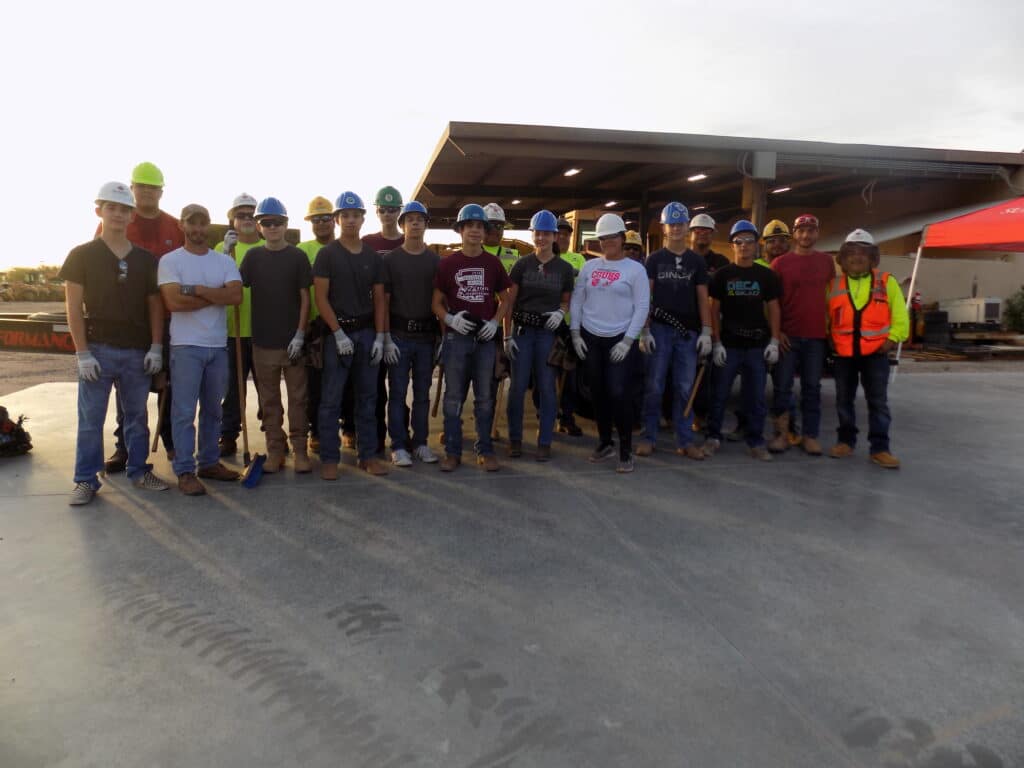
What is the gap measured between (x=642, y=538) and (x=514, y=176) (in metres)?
8.32

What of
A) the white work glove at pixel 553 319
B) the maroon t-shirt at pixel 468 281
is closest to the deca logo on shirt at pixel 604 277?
the white work glove at pixel 553 319

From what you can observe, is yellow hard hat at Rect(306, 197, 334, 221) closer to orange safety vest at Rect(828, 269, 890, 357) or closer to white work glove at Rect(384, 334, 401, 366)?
white work glove at Rect(384, 334, 401, 366)

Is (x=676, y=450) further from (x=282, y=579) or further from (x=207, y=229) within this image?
(x=207, y=229)

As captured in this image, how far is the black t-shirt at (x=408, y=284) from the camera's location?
191 inches

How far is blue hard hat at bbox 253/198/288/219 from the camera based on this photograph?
14.9ft

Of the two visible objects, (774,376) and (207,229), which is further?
(774,376)

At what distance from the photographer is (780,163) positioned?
354 inches

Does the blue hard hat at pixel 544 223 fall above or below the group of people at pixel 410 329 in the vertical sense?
above

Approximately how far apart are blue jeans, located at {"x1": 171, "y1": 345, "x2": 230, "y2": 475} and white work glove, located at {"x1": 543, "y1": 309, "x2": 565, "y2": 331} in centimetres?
237

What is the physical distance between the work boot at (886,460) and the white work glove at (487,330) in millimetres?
3313

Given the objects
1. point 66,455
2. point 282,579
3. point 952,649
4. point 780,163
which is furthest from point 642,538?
point 780,163

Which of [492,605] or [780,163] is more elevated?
[780,163]

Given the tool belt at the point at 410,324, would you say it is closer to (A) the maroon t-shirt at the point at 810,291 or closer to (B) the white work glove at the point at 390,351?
(B) the white work glove at the point at 390,351

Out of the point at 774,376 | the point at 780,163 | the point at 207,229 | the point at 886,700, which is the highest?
the point at 780,163
